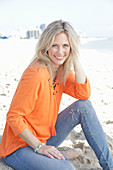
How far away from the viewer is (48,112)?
176 centimetres

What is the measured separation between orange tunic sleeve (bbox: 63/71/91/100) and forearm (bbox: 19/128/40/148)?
622 millimetres

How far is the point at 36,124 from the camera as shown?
5.68ft

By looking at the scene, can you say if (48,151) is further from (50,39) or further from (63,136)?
(50,39)

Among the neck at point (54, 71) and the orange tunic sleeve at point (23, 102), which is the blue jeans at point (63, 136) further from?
the neck at point (54, 71)

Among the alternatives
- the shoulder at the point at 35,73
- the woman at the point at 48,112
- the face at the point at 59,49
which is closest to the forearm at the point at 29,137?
the woman at the point at 48,112

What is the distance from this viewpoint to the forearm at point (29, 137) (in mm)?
1570

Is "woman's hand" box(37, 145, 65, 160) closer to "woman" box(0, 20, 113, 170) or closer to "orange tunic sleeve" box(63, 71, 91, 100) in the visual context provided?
"woman" box(0, 20, 113, 170)

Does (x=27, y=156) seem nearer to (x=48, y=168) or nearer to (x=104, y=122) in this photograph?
(x=48, y=168)

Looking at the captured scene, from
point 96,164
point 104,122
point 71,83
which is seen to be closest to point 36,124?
point 71,83

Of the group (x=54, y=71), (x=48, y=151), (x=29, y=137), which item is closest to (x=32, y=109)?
(x=29, y=137)

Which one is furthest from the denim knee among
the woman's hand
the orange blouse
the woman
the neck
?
the woman's hand

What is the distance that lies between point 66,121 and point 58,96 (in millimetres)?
246

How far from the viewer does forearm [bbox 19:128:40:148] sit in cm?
157

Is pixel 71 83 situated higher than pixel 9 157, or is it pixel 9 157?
pixel 71 83
